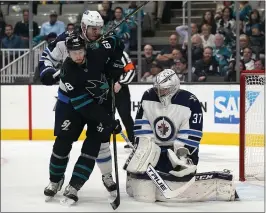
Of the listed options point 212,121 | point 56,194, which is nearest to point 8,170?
point 56,194

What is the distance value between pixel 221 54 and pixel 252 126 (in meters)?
2.18

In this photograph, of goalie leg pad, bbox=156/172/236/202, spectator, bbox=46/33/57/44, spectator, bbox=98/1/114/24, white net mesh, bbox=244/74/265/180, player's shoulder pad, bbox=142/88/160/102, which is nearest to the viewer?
goalie leg pad, bbox=156/172/236/202

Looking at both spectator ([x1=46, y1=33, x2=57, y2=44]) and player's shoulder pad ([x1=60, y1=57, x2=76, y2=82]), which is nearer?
player's shoulder pad ([x1=60, y1=57, x2=76, y2=82])

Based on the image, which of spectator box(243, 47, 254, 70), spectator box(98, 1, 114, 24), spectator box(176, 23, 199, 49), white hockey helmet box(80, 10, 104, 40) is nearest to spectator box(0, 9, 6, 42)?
spectator box(98, 1, 114, 24)

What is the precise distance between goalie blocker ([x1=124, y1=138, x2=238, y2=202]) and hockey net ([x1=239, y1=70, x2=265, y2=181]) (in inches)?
29.8

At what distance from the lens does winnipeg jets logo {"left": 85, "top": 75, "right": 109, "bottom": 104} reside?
416 centimetres

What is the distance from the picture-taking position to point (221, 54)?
7832mm

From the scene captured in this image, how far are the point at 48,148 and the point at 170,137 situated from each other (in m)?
2.96

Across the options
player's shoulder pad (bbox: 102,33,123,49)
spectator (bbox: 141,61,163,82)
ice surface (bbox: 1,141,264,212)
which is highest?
player's shoulder pad (bbox: 102,33,123,49)

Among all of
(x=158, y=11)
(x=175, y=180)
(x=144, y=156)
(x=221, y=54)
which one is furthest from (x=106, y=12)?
(x=175, y=180)

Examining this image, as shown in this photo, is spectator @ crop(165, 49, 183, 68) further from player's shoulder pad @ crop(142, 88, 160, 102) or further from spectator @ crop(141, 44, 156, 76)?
player's shoulder pad @ crop(142, 88, 160, 102)

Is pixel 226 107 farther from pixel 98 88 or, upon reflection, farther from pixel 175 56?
pixel 98 88

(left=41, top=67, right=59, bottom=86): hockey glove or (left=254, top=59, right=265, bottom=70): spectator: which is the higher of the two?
(left=254, top=59, right=265, bottom=70): spectator

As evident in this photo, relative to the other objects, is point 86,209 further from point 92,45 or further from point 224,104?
point 224,104
